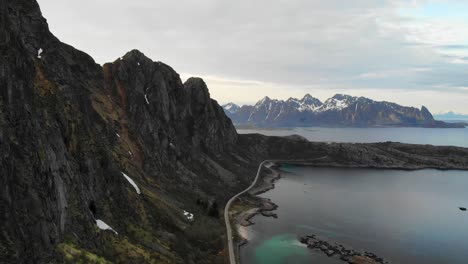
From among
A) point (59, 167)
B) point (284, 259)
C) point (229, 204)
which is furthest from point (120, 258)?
point (229, 204)

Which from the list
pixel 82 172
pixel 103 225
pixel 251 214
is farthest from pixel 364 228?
pixel 82 172

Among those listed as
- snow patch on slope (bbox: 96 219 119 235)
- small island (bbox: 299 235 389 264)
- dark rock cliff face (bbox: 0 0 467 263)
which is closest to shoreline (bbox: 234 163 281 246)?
dark rock cliff face (bbox: 0 0 467 263)

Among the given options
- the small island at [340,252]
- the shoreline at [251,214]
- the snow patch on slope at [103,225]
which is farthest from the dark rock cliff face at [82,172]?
the small island at [340,252]

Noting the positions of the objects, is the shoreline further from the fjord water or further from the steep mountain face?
the steep mountain face

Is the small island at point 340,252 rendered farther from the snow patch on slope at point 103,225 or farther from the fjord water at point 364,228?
the snow patch on slope at point 103,225

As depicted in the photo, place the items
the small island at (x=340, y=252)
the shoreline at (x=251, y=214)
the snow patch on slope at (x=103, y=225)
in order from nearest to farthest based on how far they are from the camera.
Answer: the snow patch on slope at (x=103, y=225), the small island at (x=340, y=252), the shoreline at (x=251, y=214)

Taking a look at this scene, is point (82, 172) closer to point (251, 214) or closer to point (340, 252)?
point (340, 252)

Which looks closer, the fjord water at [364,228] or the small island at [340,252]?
the small island at [340,252]

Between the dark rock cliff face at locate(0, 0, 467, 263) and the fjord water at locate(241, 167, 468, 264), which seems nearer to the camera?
the dark rock cliff face at locate(0, 0, 467, 263)

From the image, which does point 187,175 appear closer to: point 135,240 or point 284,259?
point 284,259
